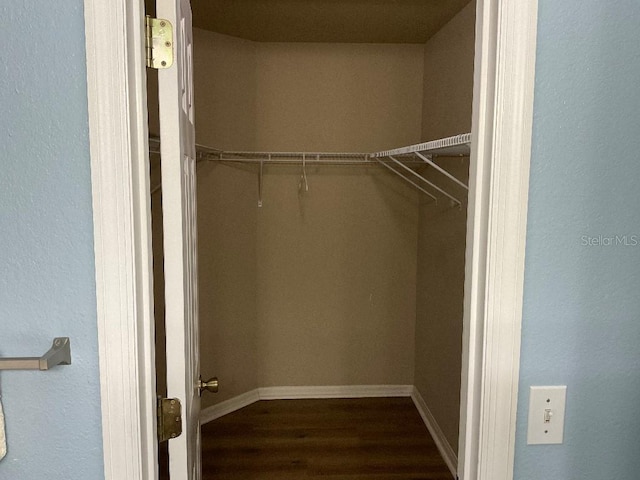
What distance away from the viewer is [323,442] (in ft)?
10.2

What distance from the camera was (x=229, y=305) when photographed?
3.43 m

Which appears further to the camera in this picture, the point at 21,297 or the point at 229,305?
the point at 229,305

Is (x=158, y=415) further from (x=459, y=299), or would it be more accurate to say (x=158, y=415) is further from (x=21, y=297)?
(x=459, y=299)

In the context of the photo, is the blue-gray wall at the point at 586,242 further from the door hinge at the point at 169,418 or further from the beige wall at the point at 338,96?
the beige wall at the point at 338,96

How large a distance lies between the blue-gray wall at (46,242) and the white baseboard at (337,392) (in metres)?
2.75

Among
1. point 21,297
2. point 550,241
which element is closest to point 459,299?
point 550,241

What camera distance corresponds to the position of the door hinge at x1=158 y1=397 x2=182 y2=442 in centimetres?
111

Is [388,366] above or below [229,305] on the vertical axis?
below

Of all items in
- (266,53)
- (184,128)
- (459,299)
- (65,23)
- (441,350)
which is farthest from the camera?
(266,53)

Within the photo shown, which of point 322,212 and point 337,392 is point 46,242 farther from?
point 337,392

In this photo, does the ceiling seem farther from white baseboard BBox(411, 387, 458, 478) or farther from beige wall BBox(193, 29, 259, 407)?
white baseboard BBox(411, 387, 458, 478)

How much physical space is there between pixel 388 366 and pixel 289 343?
72 centimetres

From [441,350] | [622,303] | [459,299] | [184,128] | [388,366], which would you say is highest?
[184,128]

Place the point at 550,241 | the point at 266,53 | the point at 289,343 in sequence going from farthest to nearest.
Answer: the point at 289,343, the point at 266,53, the point at 550,241
